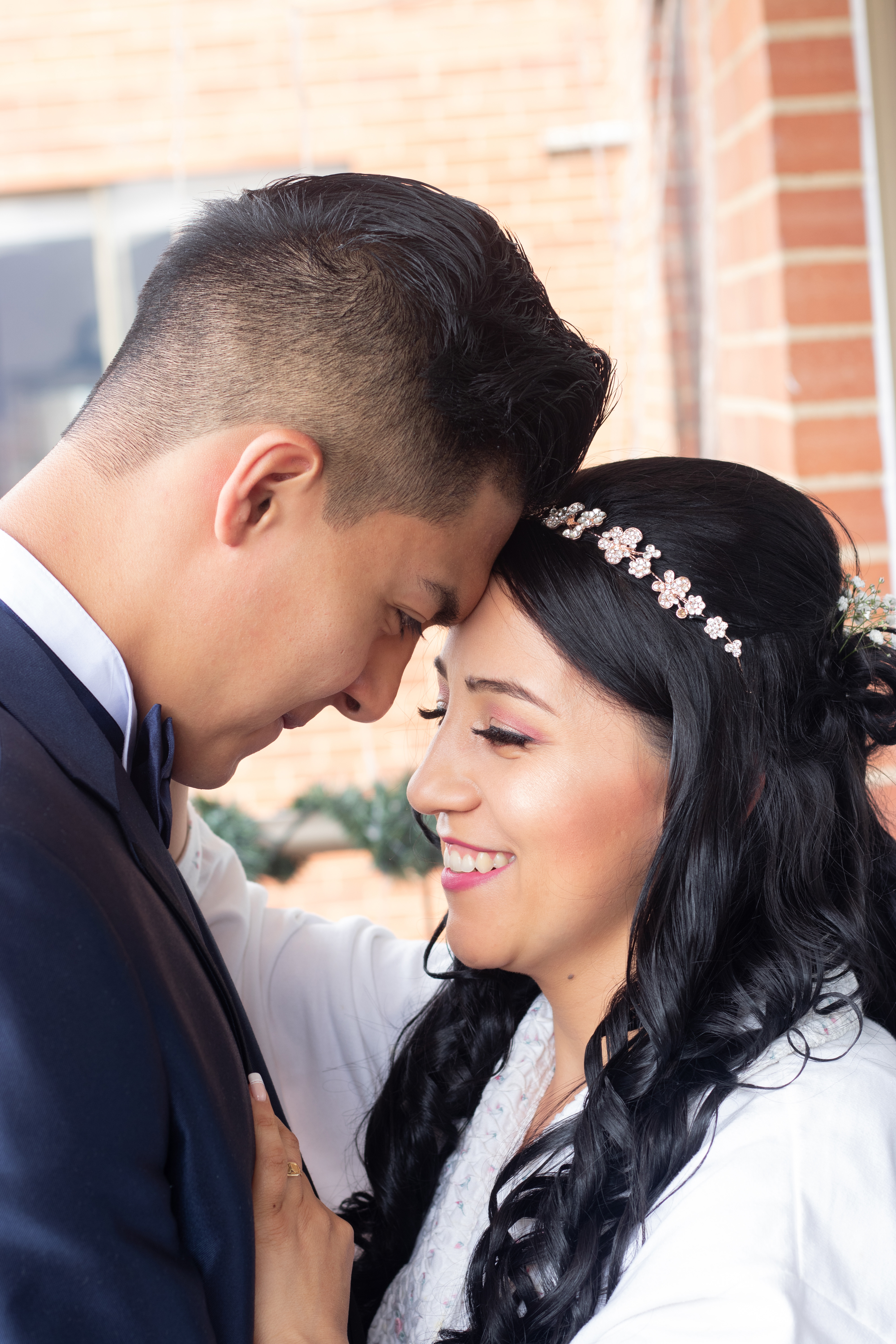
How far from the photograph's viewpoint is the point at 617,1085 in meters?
1.50

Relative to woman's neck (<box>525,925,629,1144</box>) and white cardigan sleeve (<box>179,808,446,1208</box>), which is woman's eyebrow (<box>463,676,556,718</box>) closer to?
woman's neck (<box>525,925,629,1144</box>)

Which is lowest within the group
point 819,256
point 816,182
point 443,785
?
point 443,785

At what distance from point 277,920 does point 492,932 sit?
23.3 inches

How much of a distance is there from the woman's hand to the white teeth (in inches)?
16.0

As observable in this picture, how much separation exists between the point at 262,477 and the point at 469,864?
634 mm

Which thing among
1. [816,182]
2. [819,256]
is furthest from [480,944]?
[816,182]

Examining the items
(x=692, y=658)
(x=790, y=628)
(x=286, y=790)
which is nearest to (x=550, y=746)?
(x=692, y=658)

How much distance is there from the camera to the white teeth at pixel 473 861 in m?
1.59

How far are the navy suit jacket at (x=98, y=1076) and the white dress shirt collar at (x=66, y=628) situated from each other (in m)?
0.03

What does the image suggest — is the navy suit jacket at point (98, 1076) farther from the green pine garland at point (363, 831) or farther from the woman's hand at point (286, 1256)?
the green pine garland at point (363, 831)

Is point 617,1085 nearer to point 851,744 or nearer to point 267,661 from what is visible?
point 851,744

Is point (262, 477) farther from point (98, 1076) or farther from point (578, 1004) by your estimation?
point (578, 1004)

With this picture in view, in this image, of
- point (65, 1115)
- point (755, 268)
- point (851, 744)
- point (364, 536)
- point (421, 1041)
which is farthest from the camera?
point (755, 268)

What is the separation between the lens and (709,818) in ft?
4.99
